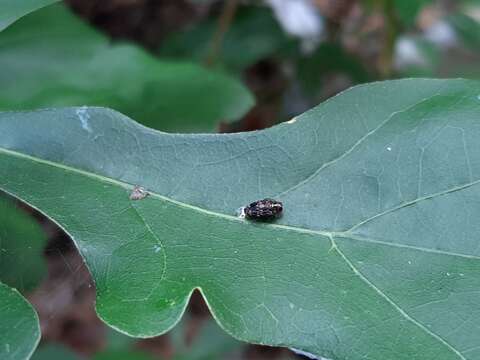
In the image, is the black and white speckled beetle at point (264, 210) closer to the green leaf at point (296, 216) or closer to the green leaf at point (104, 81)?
the green leaf at point (296, 216)

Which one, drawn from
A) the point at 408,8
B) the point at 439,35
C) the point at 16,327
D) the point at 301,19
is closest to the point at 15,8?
the point at 16,327

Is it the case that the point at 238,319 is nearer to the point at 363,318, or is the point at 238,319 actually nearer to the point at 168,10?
the point at 363,318

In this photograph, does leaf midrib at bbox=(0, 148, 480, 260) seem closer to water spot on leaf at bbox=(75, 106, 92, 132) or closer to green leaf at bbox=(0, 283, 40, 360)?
water spot on leaf at bbox=(75, 106, 92, 132)

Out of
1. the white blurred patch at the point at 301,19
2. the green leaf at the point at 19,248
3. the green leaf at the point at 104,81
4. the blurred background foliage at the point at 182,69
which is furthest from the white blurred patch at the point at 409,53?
the green leaf at the point at 19,248

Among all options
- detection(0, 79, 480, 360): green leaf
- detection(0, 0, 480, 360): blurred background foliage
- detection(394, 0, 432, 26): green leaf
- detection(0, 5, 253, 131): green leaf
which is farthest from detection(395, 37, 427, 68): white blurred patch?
detection(0, 79, 480, 360): green leaf

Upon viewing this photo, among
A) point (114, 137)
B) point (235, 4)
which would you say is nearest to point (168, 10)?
point (235, 4)
